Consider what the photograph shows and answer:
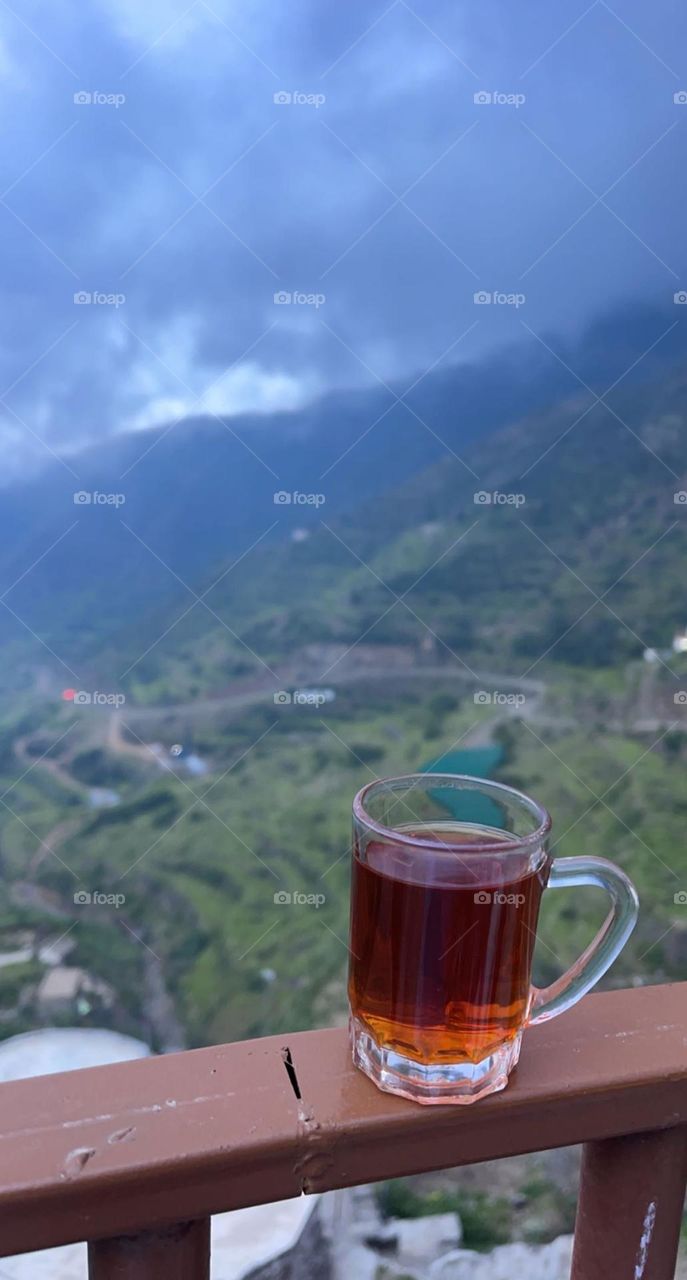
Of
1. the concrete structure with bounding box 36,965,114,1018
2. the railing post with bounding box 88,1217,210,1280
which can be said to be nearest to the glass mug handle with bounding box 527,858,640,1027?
the railing post with bounding box 88,1217,210,1280

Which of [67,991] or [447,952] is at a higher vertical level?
[447,952]

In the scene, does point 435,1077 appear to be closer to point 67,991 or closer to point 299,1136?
point 299,1136

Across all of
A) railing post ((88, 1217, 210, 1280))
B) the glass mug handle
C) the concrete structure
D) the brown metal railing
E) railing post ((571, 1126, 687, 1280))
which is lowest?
the concrete structure

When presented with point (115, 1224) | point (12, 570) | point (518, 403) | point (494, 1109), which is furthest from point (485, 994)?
point (518, 403)

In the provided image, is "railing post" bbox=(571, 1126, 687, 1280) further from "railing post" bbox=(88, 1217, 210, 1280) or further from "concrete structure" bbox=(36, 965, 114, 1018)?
"concrete structure" bbox=(36, 965, 114, 1018)

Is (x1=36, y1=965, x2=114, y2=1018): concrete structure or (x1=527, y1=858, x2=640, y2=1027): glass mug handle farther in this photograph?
(x1=36, y1=965, x2=114, y2=1018): concrete structure

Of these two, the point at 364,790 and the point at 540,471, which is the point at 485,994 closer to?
the point at 364,790

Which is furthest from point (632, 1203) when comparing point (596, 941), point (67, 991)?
point (67, 991)

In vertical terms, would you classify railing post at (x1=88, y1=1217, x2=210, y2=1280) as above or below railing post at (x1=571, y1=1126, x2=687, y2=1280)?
above

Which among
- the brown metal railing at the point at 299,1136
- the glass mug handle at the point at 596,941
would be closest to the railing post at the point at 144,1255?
the brown metal railing at the point at 299,1136
